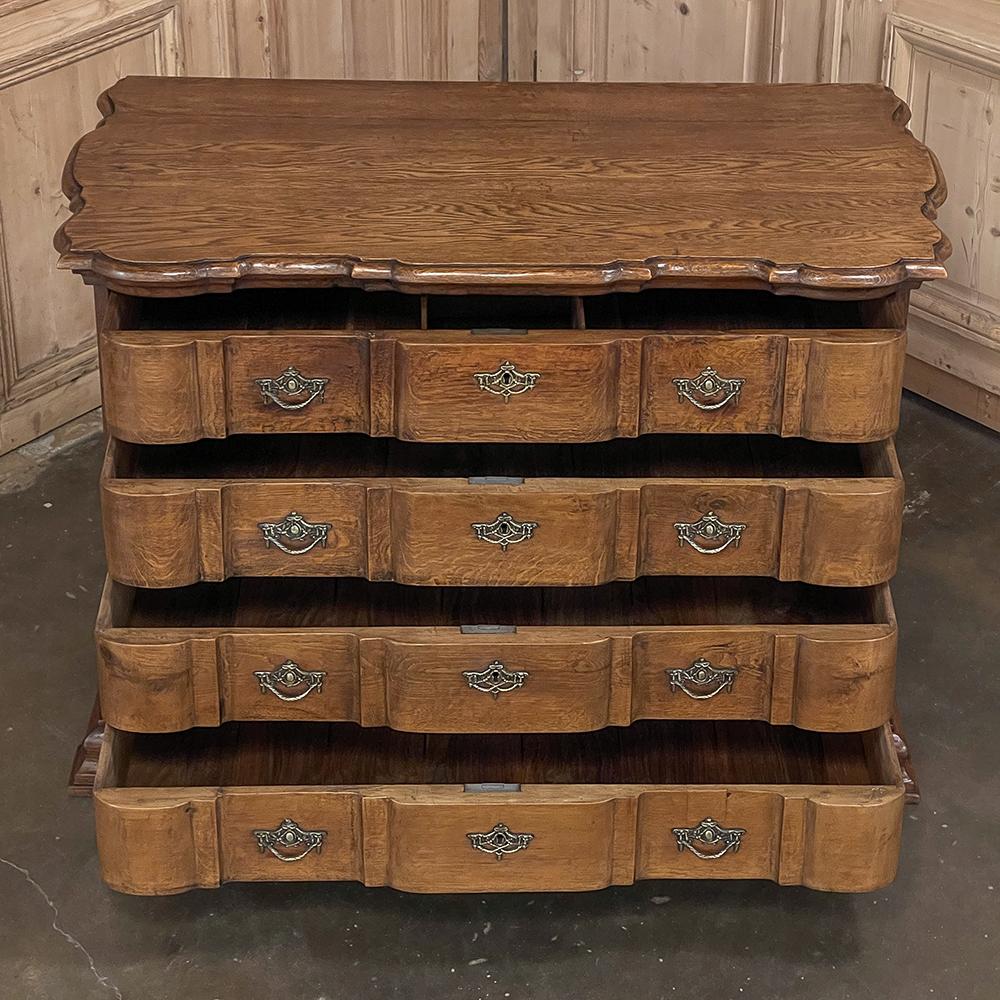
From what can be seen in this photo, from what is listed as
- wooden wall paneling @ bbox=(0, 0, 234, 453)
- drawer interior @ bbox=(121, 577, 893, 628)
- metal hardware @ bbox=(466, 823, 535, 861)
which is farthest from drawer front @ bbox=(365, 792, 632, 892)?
wooden wall paneling @ bbox=(0, 0, 234, 453)

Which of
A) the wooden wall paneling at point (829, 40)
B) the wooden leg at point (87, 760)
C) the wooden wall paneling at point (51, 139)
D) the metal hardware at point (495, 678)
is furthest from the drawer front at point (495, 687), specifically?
the wooden wall paneling at point (829, 40)

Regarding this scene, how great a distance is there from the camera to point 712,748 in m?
2.32

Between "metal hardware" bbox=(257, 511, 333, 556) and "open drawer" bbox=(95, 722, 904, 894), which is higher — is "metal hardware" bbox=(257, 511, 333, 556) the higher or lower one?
the higher one

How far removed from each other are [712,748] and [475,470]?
1.52 feet

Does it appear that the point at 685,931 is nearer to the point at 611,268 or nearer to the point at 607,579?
the point at 607,579

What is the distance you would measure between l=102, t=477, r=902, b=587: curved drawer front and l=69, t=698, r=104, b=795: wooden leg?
0.44 meters

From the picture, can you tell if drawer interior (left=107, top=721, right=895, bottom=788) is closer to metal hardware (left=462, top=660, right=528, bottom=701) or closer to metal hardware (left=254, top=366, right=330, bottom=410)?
metal hardware (left=462, top=660, right=528, bottom=701)

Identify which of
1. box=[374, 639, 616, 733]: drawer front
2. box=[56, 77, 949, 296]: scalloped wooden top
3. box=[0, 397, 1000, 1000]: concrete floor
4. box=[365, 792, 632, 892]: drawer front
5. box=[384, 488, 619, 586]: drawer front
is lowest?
box=[0, 397, 1000, 1000]: concrete floor

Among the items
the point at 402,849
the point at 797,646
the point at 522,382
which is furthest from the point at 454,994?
the point at 522,382

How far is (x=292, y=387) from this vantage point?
2041 millimetres

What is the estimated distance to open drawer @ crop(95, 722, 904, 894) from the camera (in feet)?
7.04

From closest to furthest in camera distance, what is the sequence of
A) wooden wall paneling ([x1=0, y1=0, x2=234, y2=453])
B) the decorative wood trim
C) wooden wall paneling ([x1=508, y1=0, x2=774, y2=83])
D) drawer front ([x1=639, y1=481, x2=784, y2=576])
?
the decorative wood trim
drawer front ([x1=639, y1=481, x2=784, y2=576])
wooden wall paneling ([x1=0, y1=0, x2=234, y2=453])
wooden wall paneling ([x1=508, y1=0, x2=774, y2=83])

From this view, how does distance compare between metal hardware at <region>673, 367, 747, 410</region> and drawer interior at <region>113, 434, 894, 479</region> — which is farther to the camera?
drawer interior at <region>113, 434, 894, 479</region>

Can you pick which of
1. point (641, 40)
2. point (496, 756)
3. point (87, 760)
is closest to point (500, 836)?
point (496, 756)
